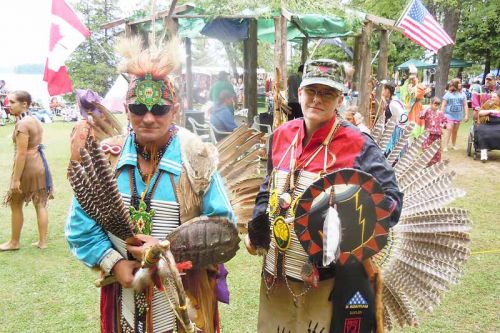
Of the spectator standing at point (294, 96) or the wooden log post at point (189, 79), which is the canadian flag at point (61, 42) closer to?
the spectator standing at point (294, 96)

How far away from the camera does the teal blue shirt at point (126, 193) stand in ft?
6.50

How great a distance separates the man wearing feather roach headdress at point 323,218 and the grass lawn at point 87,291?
1.50 m

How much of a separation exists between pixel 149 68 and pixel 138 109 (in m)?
0.19

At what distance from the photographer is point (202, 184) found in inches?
79.4

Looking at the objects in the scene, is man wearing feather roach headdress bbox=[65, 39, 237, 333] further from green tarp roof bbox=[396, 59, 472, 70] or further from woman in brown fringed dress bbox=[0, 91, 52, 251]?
green tarp roof bbox=[396, 59, 472, 70]

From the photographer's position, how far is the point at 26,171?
17.1 ft

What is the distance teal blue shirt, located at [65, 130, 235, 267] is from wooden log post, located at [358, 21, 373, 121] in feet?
25.4

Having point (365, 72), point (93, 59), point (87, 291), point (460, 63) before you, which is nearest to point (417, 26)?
point (365, 72)

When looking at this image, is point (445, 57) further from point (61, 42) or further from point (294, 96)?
point (61, 42)

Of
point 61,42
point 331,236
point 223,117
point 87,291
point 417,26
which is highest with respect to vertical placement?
point 417,26

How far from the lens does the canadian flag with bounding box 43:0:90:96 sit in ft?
19.9

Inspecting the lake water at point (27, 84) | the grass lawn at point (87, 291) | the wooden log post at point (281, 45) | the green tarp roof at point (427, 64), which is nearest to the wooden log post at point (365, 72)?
the wooden log post at point (281, 45)

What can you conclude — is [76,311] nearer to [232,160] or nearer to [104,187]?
[232,160]

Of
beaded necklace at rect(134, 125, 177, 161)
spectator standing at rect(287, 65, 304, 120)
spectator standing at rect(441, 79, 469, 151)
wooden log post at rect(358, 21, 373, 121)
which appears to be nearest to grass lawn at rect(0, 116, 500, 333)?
beaded necklace at rect(134, 125, 177, 161)
